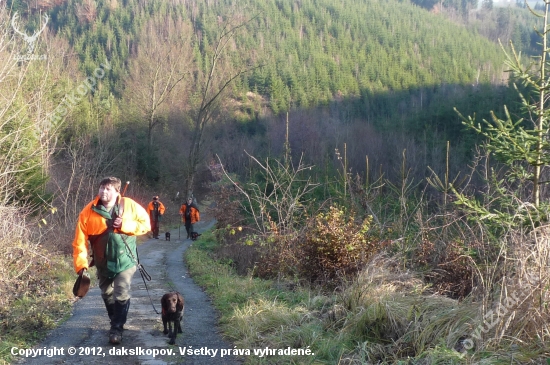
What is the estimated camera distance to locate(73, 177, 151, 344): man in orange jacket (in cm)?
657

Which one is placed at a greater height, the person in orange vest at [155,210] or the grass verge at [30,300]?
the grass verge at [30,300]

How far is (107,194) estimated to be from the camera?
6.57 meters

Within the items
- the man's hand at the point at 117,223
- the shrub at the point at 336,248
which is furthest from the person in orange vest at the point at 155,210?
the man's hand at the point at 117,223

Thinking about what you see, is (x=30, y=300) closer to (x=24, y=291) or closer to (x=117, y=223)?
(x=24, y=291)

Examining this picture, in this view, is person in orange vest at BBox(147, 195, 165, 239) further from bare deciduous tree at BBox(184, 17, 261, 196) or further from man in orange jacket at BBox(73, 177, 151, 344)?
man in orange jacket at BBox(73, 177, 151, 344)

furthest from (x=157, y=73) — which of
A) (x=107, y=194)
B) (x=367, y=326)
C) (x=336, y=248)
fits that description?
(x=367, y=326)

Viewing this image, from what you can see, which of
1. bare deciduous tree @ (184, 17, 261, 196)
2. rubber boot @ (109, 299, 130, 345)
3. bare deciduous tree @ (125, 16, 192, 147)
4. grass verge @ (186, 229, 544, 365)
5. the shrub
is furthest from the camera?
bare deciduous tree @ (125, 16, 192, 147)

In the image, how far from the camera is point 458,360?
16.0ft

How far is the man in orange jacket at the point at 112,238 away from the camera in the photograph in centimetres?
657

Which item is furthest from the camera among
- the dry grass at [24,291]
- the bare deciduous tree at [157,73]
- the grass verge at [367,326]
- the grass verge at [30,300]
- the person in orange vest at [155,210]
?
the bare deciduous tree at [157,73]

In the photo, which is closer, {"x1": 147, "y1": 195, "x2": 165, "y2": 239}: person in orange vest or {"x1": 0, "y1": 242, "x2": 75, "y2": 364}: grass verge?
{"x1": 0, "y1": 242, "x2": 75, "y2": 364}: grass verge

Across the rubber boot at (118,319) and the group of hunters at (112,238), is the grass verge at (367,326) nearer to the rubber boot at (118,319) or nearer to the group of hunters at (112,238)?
the rubber boot at (118,319)

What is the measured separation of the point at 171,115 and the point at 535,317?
149 ft

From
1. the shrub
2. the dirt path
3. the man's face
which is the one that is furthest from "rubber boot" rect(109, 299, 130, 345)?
the shrub
